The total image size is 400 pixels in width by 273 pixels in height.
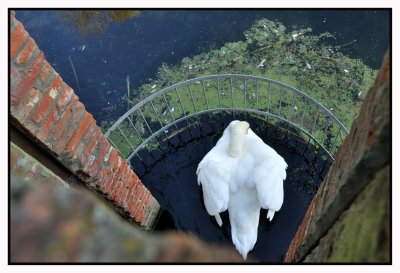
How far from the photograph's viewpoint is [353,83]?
238 inches

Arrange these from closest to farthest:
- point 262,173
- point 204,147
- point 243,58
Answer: point 262,173 < point 204,147 < point 243,58

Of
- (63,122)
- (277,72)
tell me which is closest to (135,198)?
(63,122)

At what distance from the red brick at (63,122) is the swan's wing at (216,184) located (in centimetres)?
164

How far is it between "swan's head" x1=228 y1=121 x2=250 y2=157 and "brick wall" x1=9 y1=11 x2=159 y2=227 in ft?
3.49

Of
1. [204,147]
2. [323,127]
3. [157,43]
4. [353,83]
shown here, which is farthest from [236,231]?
[157,43]

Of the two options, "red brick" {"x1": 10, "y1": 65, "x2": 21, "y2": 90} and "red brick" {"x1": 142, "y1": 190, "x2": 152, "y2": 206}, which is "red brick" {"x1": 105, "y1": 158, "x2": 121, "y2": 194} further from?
"red brick" {"x1": 10, "y1": 65, "x2": 21, "y2": 90}

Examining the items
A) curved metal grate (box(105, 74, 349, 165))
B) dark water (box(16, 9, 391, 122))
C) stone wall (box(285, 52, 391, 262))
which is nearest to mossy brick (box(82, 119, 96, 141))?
stone wall (box(285, 52, 391, 262))

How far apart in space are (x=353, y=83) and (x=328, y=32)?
3.52ft

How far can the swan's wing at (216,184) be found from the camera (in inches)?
157

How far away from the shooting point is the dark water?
20.5 ft

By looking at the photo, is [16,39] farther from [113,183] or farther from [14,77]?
[113,183]

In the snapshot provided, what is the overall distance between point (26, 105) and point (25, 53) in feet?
0.92

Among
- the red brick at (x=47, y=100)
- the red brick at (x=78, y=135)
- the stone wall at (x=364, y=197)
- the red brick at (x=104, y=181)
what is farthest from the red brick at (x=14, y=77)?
the stone wall at (x=364, y=197)

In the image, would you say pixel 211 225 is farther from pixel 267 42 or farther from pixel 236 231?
pixel 267 42
